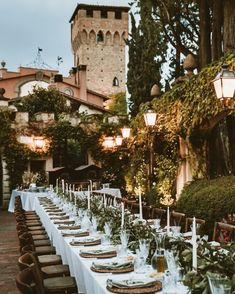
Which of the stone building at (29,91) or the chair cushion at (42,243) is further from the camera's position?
the stone building at (29,91)

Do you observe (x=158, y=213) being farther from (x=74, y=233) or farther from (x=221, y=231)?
(x=221, y=231)

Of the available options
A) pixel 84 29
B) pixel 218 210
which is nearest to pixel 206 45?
pixel 218 210

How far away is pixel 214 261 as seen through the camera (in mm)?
3002

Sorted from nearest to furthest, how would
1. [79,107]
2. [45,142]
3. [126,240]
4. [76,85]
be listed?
[126,240] < [45,142] < [79,107] < [76,85]

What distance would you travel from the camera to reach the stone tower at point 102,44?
154 feet

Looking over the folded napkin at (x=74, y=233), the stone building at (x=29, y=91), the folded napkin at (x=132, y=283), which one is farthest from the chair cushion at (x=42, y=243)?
the stone building at (x=29, y=91)

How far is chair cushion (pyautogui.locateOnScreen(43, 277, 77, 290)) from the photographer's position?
4.82 metres

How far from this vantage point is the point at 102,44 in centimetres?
4897

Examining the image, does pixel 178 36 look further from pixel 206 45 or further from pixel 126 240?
pixel 126 240

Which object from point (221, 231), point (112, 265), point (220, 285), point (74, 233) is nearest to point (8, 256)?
point (74, 233)

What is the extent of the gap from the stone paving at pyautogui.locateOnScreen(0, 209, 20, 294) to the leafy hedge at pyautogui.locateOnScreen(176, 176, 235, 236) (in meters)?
3.34

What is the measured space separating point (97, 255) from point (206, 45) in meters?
8.88

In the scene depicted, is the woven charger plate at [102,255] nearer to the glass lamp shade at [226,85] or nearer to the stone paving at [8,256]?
the stone paving at [8,256]

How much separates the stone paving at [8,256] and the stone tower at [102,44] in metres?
33.2
